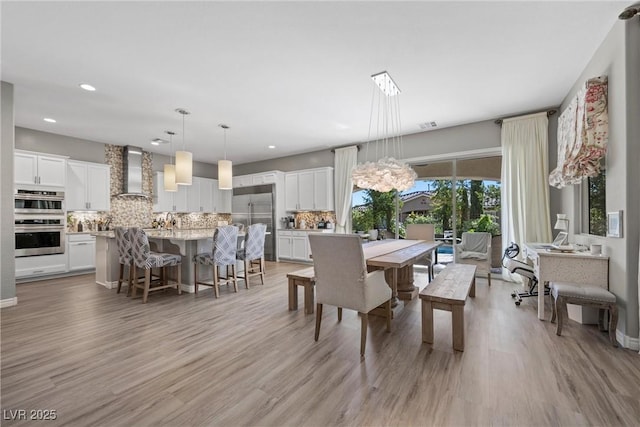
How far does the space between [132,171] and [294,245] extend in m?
4.14

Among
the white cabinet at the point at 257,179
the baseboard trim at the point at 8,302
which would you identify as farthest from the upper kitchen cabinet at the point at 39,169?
the white cabinet at the point at 257,179

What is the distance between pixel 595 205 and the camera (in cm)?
320

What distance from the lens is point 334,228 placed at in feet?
22.6

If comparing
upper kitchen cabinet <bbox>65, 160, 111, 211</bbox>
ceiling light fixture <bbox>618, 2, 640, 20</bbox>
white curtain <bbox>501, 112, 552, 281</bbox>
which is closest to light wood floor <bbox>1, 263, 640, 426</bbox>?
white curtain <bbox>501, 112, 552, 281</bbox>

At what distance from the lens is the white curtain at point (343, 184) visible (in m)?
6.55

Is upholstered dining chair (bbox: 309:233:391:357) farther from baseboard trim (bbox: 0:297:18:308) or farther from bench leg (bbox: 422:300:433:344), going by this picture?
baseboard trim (bbox: 0:297:18:308)

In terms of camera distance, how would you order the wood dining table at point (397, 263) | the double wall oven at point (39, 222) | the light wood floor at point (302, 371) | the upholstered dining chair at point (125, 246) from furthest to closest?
the double wall oven at point (39, 222)
the upholstered dining chair at point (125, 246)
the wood dining table at point (397, 263)
the light wood floor at point (302, 371)

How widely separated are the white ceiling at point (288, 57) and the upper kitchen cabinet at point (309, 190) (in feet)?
6.99

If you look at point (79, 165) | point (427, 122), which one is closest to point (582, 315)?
point (427, 122)

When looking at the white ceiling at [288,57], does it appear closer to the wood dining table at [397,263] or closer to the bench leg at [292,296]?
the wood dining table at [397,263]

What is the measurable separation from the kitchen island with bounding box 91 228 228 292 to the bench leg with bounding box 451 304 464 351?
11.0 feet

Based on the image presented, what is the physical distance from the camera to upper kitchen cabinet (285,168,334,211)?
6.87 m

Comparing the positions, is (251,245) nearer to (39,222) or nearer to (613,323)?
(39,222)

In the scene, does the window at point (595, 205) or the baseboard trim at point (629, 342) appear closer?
the baseboard trim at point (629, 342)
